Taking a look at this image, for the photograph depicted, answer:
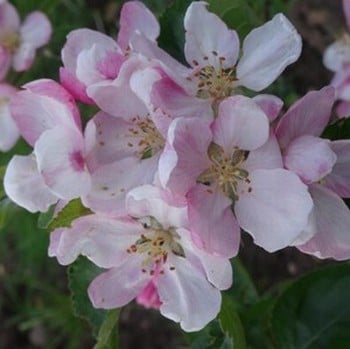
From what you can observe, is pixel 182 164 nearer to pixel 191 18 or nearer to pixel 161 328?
pixel 191 18

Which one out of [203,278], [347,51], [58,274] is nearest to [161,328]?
[58,274]

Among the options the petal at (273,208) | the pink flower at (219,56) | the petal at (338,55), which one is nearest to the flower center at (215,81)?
the pink flower at (219,56)

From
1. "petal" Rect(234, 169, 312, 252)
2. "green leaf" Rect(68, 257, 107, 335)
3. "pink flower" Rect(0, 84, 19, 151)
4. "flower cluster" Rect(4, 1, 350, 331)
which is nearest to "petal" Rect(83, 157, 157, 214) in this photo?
"flower cluster" Rect(4, 1, 350, 331)

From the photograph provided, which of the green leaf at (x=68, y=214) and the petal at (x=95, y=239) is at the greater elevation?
the green leaf at (x=68, y=214)

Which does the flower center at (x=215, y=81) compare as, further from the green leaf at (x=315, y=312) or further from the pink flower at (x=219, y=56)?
the green leaf at (x=315, y=312)

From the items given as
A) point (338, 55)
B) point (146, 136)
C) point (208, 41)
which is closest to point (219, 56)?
point (208, 41)

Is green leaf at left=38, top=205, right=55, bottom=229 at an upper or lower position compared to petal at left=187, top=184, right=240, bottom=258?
lower

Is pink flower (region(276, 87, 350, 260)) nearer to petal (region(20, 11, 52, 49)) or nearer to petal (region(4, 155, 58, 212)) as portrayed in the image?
petal (region(4, 155, 58, 212))
